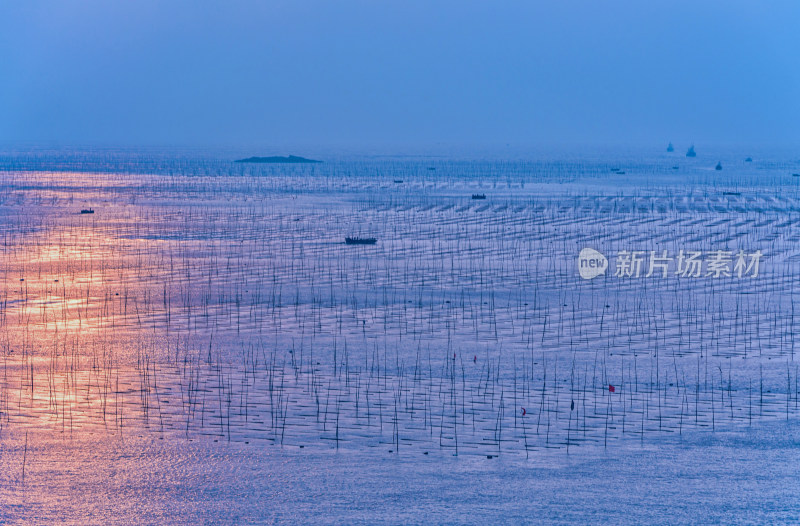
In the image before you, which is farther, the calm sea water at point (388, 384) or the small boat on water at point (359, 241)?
the small boat on water at point (359, 241)

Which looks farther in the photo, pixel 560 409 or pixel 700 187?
pixel 700 187

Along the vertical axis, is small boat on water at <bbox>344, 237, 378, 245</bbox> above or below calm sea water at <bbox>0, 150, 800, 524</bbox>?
above

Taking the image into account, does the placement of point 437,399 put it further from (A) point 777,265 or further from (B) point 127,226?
(B) point 127,226

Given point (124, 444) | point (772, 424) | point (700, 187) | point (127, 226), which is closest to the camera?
point (124, 444)

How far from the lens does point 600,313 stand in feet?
58.4

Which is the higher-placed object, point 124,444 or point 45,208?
point 45,208

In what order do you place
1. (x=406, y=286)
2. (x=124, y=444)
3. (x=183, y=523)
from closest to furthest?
(x=183, y=523), (x=124, y=444), (x=406, y=286)

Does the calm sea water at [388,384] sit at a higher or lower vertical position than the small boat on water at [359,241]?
lower

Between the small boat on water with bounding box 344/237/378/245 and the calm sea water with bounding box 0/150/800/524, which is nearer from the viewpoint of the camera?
the calm sea water with bounding box 0/150/800/524

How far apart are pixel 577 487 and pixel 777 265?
15578mm

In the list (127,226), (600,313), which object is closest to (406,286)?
(600,313)

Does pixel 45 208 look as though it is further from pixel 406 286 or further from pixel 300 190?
pixel 406 286

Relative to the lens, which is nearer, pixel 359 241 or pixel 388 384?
pixel 388 384

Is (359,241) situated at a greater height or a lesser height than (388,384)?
greater
